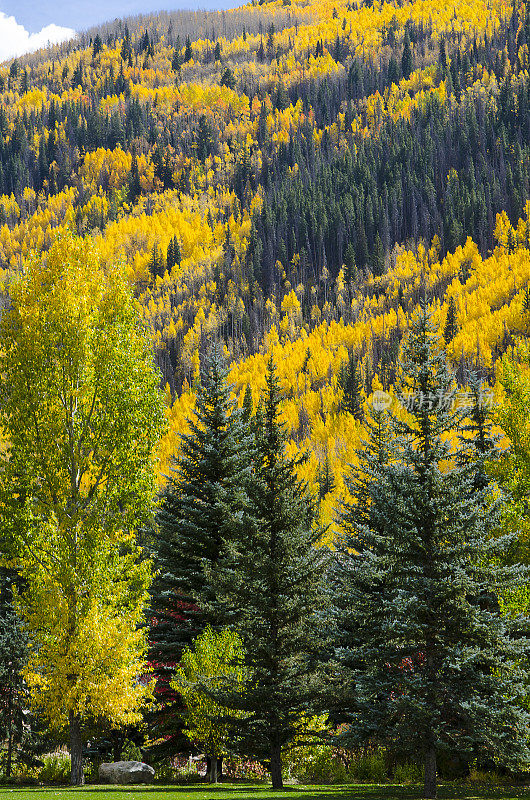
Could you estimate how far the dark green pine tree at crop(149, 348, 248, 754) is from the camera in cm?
2489

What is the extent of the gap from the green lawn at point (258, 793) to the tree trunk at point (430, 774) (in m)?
0.30

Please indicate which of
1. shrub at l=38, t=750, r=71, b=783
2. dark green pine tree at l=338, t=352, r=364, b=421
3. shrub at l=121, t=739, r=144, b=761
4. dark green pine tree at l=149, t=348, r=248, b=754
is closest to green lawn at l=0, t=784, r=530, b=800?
dark green pine tree at l=149, t=348, r=248, b=754

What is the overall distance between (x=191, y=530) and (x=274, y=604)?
6149 mm

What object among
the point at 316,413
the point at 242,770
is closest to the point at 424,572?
the point at 242,770

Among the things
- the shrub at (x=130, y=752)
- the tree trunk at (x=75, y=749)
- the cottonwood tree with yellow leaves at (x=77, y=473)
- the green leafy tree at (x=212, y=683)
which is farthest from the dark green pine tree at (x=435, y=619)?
the shrub at (x=130, y=752)

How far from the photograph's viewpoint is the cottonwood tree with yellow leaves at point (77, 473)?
55.9 ft

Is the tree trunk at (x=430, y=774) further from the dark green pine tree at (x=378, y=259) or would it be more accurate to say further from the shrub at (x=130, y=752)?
the dark green pine tree at (x=378, y=259)

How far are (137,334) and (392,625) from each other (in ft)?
33.9

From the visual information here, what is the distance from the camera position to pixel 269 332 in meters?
180

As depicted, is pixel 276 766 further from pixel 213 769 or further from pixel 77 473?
pixel 77 473

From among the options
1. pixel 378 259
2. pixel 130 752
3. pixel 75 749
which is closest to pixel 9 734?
pixel 130 752

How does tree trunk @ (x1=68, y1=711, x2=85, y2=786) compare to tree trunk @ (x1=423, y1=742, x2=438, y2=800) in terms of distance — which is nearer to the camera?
tree trunk @ (x1=423, y1=742, x2=438, y2=800)

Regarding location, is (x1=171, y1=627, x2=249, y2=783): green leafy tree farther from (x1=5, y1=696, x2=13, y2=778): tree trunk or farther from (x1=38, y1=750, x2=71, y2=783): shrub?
(x1=5, y1=696, x2=13, y2=778): tree trunk

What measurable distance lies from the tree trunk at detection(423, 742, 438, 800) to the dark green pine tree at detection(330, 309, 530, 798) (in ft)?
0.08
